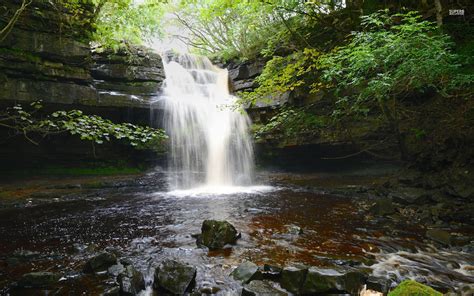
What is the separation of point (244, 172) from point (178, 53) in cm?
947

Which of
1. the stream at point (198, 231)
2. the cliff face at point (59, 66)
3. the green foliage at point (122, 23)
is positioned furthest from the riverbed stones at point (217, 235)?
the cliff face at point (59, 66)

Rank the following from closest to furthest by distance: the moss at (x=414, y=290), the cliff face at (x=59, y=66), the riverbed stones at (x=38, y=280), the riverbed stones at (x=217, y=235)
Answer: the moss at (x=414, y=290) → the riverbed stones at (x=38, y=280) → the riverbed stones at (x=217, y=235) → the cliff face at (x=59, y=66)

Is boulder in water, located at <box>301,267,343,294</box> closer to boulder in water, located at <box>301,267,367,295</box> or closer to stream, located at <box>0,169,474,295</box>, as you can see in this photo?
boulder in water, located at <box>301,267,367,295</box>

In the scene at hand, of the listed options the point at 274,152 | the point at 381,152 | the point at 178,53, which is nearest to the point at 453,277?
the point at 381,152

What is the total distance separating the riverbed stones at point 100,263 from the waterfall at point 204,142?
8.09 metres

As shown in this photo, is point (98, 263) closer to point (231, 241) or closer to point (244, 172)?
point (231, 241)

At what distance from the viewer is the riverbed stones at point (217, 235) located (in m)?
4.49

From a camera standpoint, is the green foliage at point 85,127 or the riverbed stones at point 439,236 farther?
the riverbed stones at point 439,236

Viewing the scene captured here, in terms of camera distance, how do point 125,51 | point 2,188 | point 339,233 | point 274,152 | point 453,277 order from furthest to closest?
1. point 274,152
2. point 125,51
3. point 2,188
4. point 339,233
5. point 453,277

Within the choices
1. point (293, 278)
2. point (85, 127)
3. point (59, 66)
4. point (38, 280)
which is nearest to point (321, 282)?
point (293, 278)

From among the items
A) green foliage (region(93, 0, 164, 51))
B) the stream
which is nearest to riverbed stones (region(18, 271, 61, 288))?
the stream

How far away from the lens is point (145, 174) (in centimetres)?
1253

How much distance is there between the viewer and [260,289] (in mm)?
3039

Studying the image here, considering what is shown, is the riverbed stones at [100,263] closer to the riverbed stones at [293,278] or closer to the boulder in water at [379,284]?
the riverbed stones at [293,278]
